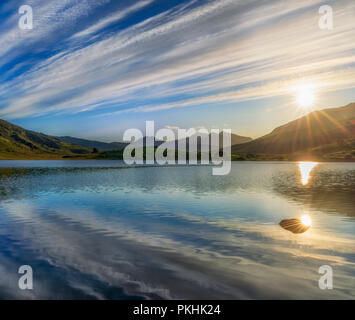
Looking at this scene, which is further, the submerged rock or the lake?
the submerged rock

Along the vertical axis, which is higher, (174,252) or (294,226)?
(294,226)

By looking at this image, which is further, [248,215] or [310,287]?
[248,215]

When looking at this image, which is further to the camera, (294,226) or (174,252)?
(294,226)

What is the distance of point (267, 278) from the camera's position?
524 inches

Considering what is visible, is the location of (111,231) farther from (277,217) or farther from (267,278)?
(277,217)

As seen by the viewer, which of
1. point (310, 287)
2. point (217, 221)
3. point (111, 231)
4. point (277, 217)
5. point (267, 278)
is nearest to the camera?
point (310, 287)

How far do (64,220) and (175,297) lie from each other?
62.6 feet

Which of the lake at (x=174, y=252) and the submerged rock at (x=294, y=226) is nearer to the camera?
the lake at (x=174, y=252)

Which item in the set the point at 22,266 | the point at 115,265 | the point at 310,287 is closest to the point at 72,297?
the point at 115,265
